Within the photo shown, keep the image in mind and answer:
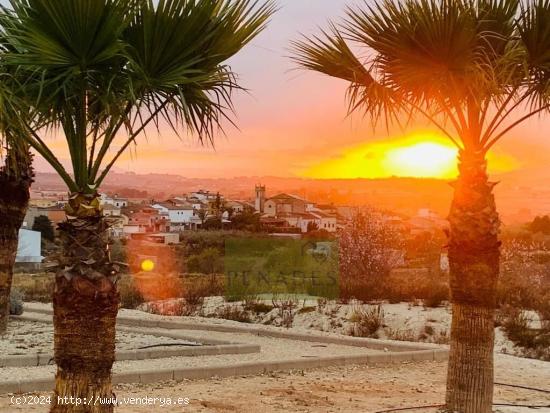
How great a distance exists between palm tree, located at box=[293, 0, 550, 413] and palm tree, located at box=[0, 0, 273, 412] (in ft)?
5.89

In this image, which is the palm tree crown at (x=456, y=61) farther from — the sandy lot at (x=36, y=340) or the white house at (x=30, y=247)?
the white house at (x=30, y=247)

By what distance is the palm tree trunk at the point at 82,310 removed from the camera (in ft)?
15.6

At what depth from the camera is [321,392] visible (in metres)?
7.89

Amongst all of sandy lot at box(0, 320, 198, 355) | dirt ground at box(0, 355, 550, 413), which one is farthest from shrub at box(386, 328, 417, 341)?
sandy lot at box(0, 320, 198, 355)

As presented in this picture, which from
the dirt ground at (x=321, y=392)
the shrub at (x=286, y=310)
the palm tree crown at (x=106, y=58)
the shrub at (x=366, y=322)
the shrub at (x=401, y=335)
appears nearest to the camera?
the palm tree crown at (x=106, y=58)

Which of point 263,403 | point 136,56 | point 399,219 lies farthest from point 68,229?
point 399,219

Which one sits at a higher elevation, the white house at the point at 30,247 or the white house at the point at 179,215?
the white house at the point at 179,215

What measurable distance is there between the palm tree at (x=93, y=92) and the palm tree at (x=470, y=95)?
1.80 meters

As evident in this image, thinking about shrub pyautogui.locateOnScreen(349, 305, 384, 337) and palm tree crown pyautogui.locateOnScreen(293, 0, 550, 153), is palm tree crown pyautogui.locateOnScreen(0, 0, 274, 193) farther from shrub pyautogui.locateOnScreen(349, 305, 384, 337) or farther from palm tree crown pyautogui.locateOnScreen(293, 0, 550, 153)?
shrub pyautogui.locateOnScreen(349, 305, 384, 337)

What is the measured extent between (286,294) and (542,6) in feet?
46.3

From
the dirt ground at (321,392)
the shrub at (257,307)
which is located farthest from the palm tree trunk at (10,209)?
the shrub at (257,307)

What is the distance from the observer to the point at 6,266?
9648 millimetres

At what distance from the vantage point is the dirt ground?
6965 millimetres

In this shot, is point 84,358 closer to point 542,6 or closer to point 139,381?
point 139,381
